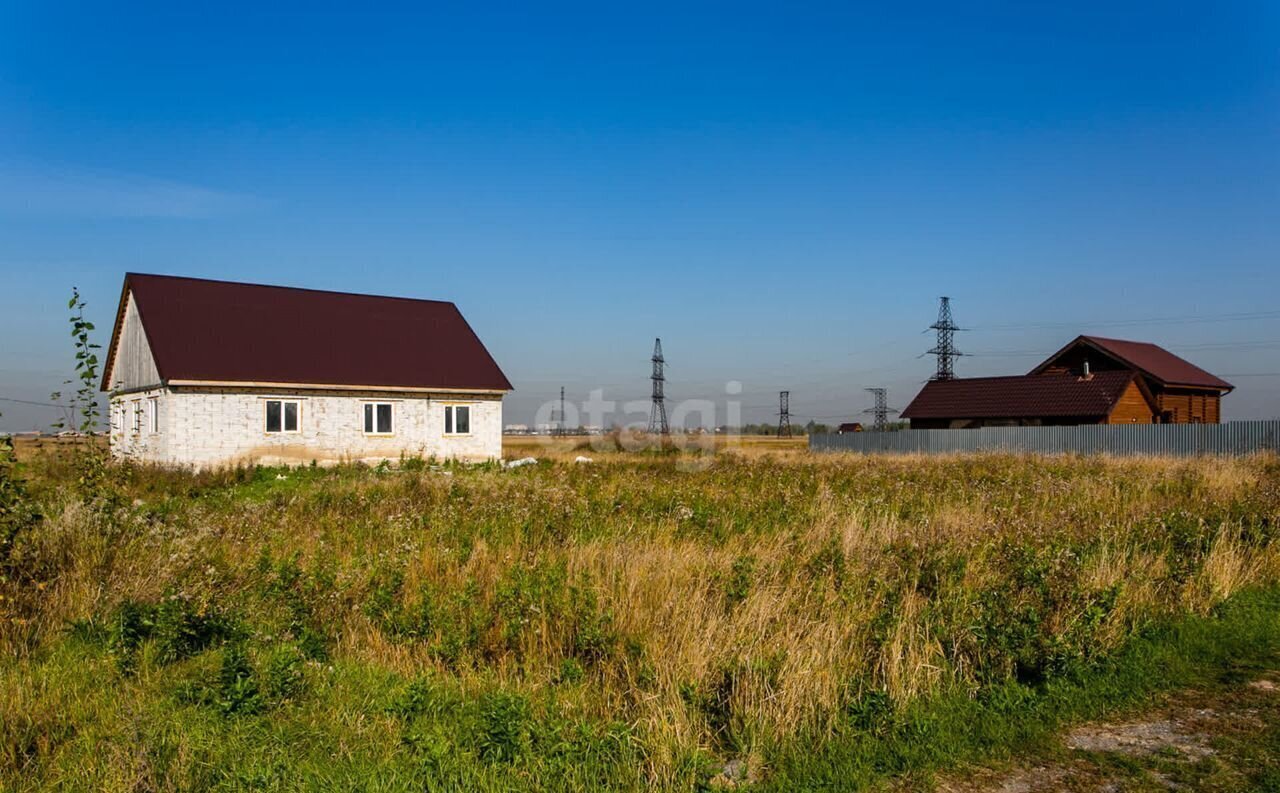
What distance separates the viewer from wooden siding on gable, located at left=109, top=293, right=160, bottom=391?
2573cm

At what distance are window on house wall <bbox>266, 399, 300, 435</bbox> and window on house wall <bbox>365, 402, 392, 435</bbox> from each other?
2.24 m

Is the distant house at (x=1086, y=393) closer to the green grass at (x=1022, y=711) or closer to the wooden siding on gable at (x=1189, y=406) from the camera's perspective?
the wooden siding on gable at (x=1189, y=406)

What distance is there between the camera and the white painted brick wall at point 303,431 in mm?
24125

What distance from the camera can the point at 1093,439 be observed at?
3212 centimetres

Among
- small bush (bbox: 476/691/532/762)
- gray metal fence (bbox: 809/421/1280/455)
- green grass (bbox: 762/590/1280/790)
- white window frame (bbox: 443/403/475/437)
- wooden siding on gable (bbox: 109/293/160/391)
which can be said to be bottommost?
green grass (bbox: 762/590/1280/790)

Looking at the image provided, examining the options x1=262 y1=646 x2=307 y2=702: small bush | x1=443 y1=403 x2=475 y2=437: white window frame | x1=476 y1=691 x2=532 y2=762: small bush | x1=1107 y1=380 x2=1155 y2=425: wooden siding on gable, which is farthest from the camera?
x1=1107 y1=380 x2=1155 y2=425: wooden siding on gable

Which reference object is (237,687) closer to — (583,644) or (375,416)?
(583,644)

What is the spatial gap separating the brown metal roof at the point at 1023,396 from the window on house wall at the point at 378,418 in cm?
2743

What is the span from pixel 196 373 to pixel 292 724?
22.8m

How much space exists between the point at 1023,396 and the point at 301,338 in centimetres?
3260

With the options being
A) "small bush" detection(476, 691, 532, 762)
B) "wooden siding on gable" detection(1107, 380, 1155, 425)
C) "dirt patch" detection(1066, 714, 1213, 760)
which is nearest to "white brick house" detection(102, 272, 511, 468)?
"small bush" detection(476, 691, 532, 762)

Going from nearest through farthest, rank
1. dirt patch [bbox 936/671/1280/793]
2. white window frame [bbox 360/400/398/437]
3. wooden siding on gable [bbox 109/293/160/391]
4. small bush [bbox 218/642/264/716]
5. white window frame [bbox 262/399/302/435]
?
dirt patch [bbox 936/671/1280/793] → small bush [bbox 218/642/264/716] → white window frame [bbox 262/399/302/435] → wooden siding on gable [bbox 109/293/160/391] → white window frame [bbox 360/400/398/437]

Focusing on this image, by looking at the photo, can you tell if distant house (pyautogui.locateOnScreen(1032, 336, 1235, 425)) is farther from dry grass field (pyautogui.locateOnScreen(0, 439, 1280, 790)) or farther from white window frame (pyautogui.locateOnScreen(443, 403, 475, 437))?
dry grass field (pyautogui.locateOnScreen(0, 439, 1280, 790))

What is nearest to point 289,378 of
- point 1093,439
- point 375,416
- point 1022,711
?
point 375,416
